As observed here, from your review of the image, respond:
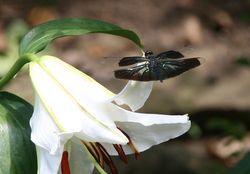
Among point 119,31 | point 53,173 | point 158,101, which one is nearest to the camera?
point 53,173

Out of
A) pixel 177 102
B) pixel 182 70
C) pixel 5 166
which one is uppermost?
pixel 182 70

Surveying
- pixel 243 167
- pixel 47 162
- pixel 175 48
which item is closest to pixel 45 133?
pixel 47 162

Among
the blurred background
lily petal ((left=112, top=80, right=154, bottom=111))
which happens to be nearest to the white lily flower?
lily petal ((left=112, top=80, right=154, bottom=111))

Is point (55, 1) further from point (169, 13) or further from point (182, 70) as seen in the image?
point (182, 70)

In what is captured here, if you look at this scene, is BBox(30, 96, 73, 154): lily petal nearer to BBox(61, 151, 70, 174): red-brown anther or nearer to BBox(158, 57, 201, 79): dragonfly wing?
BBox(61, 151, 70, 174): red-brown anther

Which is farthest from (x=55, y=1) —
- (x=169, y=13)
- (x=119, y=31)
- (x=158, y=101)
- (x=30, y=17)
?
(x=119, y=31)

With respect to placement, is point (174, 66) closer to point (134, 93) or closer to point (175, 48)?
point (134, 93)

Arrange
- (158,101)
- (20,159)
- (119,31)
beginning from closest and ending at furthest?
(20,159) → (119,31) → (158,101)
